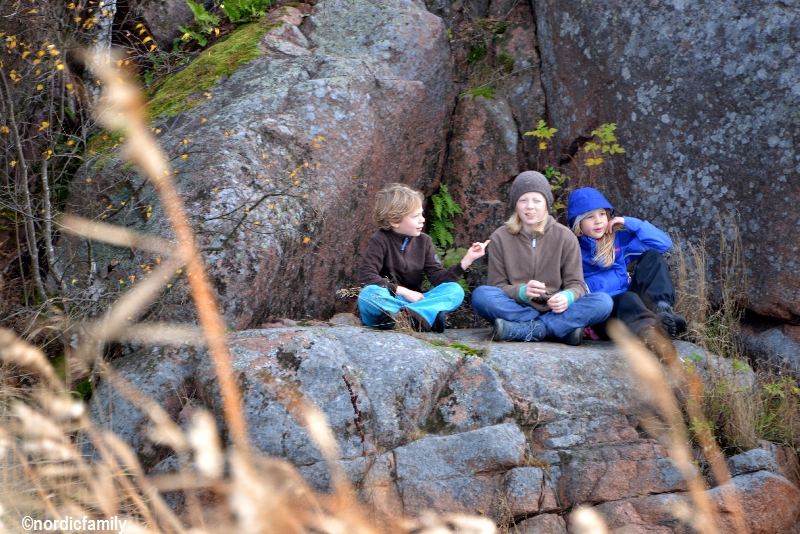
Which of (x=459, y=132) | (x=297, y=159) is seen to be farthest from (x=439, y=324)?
(x=459, y=132)

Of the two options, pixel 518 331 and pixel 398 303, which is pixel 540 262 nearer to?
pixel 518 331

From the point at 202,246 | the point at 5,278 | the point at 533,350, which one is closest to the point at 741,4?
the point at 533,350

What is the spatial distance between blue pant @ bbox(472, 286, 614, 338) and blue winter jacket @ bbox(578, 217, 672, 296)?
44cm

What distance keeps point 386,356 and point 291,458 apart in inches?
38.5

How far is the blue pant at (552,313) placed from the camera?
5.71 meters

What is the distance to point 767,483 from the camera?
4289 mm

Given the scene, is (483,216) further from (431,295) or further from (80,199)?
(80,199)

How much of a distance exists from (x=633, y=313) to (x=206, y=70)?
4703 millimetres

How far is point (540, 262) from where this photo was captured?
6.05 metres

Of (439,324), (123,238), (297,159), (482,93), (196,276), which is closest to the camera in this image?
(196,276)

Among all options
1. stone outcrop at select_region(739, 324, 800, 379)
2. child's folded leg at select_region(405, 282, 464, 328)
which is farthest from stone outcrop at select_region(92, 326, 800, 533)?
stone outcrop at select_region(739, 324, 800, 379)

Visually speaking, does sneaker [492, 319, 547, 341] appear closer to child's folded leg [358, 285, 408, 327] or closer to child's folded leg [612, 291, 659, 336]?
child's folded leg [612, 291, 659, 336]

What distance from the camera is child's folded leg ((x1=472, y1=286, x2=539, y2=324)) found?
5844 millimetres

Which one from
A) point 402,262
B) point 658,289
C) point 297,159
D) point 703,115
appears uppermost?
point 703,115
